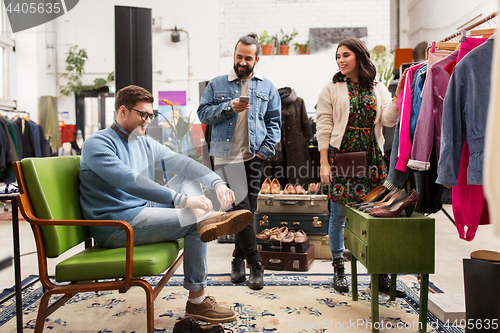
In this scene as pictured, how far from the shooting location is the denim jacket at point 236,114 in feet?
7.78

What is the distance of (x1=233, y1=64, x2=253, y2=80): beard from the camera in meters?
2.40

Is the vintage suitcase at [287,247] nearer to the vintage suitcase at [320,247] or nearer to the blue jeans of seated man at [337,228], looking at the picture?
the vintage suitcase at [320,247]

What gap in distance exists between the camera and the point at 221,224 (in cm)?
161

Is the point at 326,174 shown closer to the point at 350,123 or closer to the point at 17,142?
the point at 350,123

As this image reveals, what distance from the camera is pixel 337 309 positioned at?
203cm

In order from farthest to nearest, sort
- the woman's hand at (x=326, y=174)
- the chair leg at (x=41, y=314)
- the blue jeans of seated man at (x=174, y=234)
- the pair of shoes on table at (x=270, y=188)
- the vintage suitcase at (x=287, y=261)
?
the pair of shoes on table at (x=270, y=188) → the vintage suitcase at (x=287, y=261) → the woman's hand at (x=326, y=174) → the blue jeans of seated man at (x=174, y=234) → the chair leg at (x=41, y=314)

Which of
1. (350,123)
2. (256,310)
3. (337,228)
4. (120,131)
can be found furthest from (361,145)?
(120,131)

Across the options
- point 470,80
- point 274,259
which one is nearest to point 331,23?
point 274,259

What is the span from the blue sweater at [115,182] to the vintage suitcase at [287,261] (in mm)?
1159

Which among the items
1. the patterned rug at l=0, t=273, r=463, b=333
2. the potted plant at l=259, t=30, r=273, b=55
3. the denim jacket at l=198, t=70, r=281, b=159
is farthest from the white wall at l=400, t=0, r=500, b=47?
the patterned rug at l=0, t=273, r=463, b=333

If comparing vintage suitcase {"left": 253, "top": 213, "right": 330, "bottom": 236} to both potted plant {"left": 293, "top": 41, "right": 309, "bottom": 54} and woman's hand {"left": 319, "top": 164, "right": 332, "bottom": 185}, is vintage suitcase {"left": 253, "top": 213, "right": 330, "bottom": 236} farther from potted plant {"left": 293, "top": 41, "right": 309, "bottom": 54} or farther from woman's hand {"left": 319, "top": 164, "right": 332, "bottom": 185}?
potted plant {"left": 293, "top": 41, "right": 309, "bottom": 54}

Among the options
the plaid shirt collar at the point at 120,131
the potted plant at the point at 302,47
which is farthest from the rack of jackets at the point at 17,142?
the potted plant at the point at 302,47

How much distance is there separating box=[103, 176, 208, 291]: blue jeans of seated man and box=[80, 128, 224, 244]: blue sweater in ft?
0.17

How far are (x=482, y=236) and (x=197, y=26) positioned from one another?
6482mm
